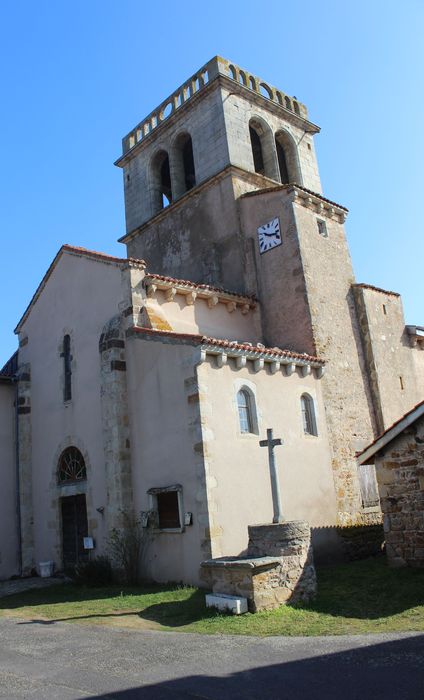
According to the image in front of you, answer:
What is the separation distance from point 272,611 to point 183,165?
17.3 metres

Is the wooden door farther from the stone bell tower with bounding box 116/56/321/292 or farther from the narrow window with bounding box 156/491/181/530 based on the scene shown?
the stone bell tower with bounding box 116/56/321/292

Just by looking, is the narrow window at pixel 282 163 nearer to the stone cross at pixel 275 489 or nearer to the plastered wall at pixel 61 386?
the plastered wall at pixel 61 386

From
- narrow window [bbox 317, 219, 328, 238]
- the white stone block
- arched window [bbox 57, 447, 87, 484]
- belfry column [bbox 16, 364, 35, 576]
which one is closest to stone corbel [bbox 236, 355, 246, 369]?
the white stone block

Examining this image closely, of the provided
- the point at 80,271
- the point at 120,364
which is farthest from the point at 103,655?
the point at 80,271

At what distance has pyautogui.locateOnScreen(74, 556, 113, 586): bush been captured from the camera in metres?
13.0

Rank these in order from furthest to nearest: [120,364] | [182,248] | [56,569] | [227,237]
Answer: [182,248] → [227,237] → [56,569] → [120,364]

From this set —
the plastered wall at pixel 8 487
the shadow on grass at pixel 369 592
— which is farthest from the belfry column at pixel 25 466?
the shadow on grass at pixel 369 592

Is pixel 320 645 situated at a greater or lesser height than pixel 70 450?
lesser

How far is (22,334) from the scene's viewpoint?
1917cm

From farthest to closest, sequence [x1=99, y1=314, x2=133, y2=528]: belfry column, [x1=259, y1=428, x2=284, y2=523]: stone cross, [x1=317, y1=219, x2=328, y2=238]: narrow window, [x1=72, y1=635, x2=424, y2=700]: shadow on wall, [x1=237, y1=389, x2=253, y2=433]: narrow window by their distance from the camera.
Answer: [x1=317, y1=219, x2=328, y2=238]: narrow window
[x1=99, y1=314, x2=133, y2=528]: belfry column
[x1=237, y1=389, x2=253, y2=433]: narrow window
[x1=259, y1=428, x2=284, y2=523]: stone cross
[x1=72, y1=635, x2=424, y2=700]: shadow on wall

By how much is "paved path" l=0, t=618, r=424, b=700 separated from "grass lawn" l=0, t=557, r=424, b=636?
554mm

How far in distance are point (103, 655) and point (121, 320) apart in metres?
8.80

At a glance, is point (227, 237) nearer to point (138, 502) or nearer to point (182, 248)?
point (182, 248)

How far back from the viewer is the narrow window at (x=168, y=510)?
40.7ft
